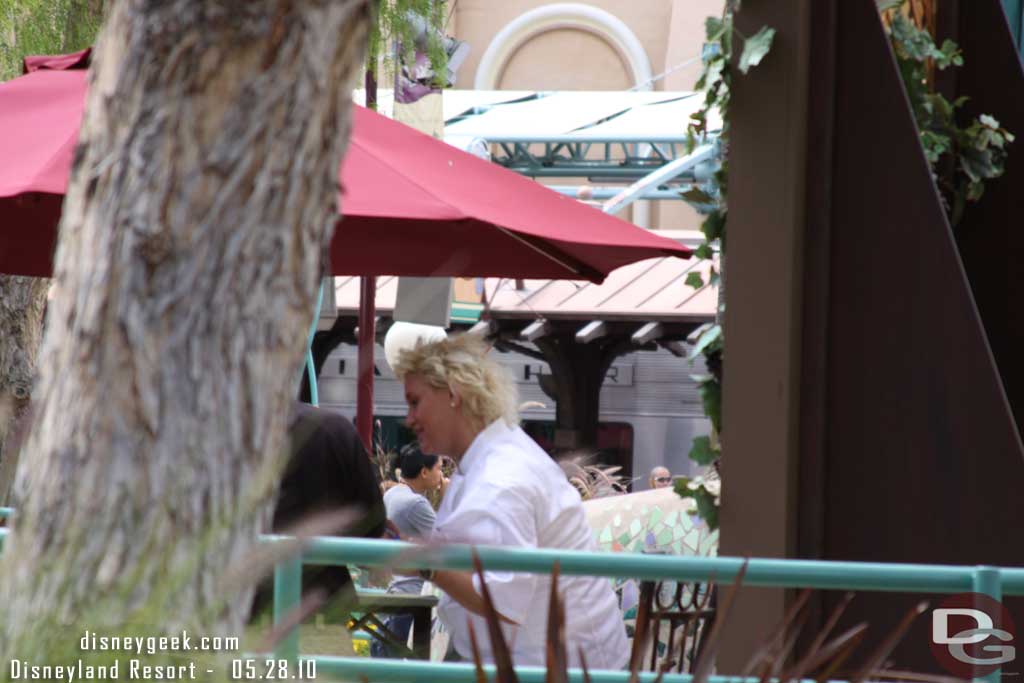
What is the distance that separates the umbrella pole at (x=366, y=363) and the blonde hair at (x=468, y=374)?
2106 millimetres

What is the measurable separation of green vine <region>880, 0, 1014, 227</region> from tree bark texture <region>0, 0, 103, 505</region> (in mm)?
3344

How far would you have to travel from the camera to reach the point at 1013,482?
299cm

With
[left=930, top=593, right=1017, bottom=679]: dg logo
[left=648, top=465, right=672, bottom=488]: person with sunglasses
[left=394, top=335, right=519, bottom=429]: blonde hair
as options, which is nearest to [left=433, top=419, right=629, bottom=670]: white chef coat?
[left=394, top=335, right=519, bottom=429]: blonde hair

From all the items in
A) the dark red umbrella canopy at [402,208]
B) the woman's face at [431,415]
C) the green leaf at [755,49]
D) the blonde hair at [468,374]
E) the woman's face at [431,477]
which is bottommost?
the woman's face at [431,477]

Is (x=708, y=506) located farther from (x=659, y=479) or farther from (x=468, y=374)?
(x=659, y=479)

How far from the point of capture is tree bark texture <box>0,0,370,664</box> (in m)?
1.50

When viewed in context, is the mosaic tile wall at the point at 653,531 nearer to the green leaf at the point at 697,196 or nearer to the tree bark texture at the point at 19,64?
the green leaf at the point at 697,196

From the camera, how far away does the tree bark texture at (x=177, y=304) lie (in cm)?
150

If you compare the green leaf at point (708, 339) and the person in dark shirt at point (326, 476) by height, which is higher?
the green leaf at point (708, 339)

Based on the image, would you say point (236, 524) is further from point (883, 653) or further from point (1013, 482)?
point (1013, 482)

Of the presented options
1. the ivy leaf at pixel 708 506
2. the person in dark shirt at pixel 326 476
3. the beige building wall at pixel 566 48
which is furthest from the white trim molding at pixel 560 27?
the ivy leaf at pixel 708 506

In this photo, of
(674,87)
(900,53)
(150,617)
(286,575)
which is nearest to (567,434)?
(674,87)

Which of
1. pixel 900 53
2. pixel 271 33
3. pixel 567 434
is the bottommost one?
pixel 567 434

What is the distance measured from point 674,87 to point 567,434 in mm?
6404
